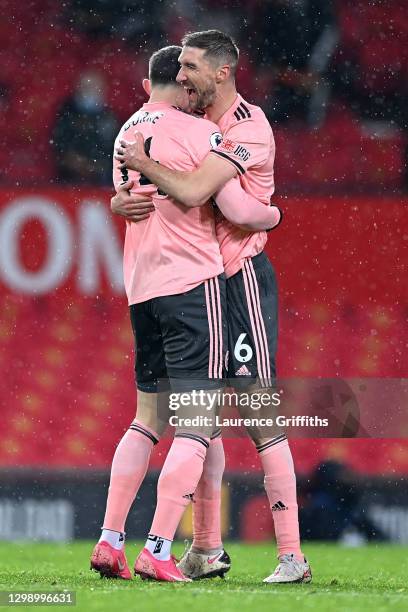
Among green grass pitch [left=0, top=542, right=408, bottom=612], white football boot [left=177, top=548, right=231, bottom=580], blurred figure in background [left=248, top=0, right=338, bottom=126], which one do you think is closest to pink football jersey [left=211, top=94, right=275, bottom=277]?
white football boot [left=177, top=548, right=231, bottom=580]

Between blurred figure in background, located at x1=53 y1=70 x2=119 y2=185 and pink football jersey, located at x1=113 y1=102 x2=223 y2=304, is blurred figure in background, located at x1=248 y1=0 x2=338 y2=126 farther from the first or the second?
pink football jersey, located at x1=113 y1=102 x2=223 y2=304

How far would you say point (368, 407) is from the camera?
7195mm

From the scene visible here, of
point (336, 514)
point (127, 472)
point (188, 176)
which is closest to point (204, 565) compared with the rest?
point (127, 472)

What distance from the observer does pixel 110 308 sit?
7375 millimetres

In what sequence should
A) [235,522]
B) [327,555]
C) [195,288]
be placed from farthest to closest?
1. [235,522]
2. [327,555]
3. [195,288]

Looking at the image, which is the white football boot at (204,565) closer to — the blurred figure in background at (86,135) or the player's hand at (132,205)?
the player's hand at (132,205)

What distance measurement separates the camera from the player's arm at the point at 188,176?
402 cm

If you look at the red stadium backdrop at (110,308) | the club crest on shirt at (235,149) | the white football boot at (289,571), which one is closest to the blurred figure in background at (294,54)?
the red stadium backdrop at (110,308)

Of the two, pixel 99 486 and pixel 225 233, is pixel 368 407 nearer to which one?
pixel 99 486

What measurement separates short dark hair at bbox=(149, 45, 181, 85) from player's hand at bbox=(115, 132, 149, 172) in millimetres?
220

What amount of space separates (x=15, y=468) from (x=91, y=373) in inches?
25.8

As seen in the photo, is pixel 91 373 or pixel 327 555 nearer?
pixel 327 555

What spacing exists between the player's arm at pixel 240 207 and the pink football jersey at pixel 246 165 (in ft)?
0.20

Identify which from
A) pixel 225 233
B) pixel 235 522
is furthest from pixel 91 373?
pixel 225 233
